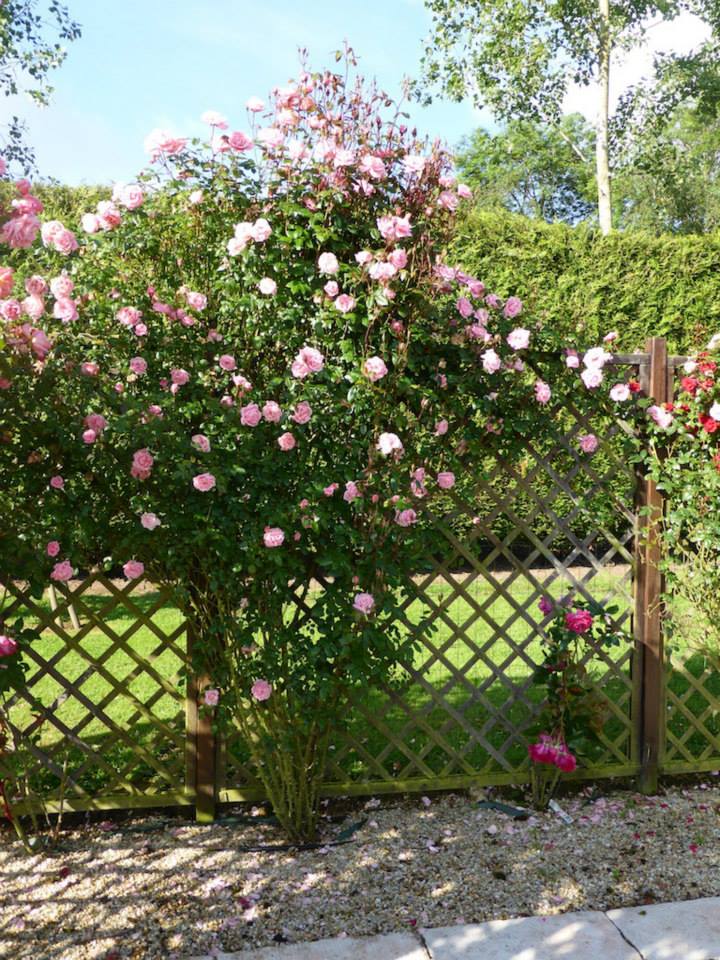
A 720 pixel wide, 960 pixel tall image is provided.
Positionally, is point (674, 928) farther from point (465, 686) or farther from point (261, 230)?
point (261, 230)

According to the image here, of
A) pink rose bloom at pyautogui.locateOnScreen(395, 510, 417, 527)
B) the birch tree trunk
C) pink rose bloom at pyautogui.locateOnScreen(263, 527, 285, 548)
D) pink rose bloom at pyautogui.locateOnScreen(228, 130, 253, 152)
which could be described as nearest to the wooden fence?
pink rose bloom at pyautogui.locateOnScreen(395, 510, 417, 527)

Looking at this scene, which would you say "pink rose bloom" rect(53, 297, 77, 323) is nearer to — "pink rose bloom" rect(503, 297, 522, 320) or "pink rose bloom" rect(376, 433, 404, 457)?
"pink rose bloom" rect(376, 433, 404, 457)

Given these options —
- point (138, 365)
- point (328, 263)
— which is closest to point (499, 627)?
point (328, 263)

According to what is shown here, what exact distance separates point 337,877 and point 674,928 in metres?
0.97

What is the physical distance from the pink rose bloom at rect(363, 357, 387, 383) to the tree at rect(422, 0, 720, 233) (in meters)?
10.6

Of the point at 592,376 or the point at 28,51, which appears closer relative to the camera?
the point at 592,376

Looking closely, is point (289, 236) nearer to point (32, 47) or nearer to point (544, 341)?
point (544, 341)

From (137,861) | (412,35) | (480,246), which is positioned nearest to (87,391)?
(137,861)

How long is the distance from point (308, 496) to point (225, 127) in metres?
1.19

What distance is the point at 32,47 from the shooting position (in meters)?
10.8

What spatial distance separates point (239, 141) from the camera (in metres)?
2.72

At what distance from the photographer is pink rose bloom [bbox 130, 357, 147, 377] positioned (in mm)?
2637

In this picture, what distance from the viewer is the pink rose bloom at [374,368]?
8.63ft

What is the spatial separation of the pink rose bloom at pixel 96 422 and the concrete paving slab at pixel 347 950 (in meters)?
1.48
